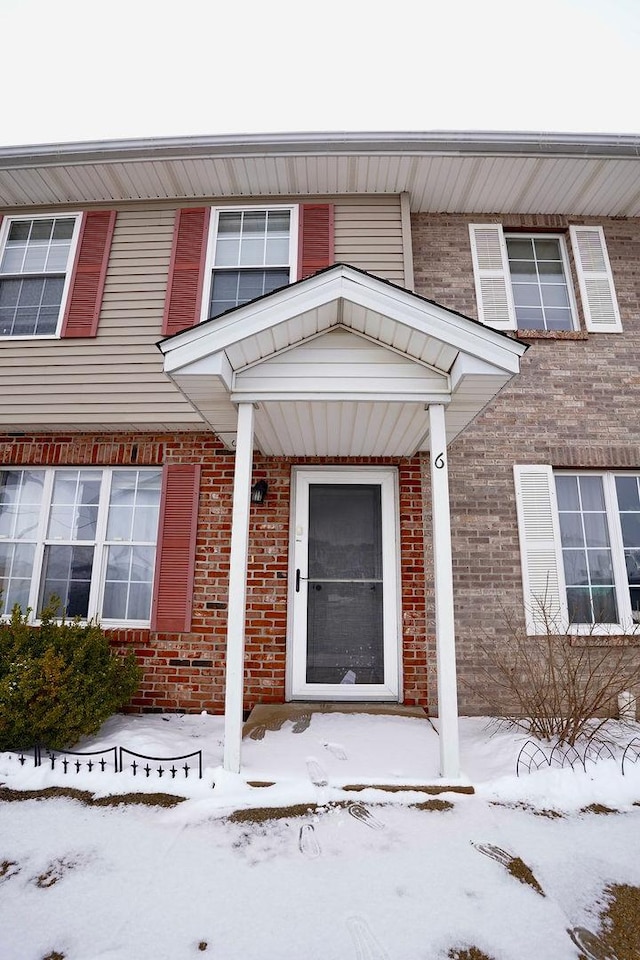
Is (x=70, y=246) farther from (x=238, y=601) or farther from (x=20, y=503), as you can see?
(x=238, y=601)

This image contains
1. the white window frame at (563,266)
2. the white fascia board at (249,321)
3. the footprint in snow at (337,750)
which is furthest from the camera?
the white window frame at (563,266)

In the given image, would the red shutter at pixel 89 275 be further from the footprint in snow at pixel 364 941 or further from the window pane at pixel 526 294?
the footprint in snow at pixel 364 941

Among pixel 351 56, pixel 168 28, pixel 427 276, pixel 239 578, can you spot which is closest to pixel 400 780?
pixel 239 578

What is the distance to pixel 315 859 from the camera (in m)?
2.32

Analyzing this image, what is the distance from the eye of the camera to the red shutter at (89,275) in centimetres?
498

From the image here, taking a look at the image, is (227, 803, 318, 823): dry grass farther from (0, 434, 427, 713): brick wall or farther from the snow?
(0, 434, 427, 713): brick wall

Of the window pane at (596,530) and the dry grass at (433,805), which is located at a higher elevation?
the window pane at (596,530)

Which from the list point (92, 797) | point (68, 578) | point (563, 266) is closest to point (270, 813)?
point (92, 797)

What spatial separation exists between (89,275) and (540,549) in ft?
17.3

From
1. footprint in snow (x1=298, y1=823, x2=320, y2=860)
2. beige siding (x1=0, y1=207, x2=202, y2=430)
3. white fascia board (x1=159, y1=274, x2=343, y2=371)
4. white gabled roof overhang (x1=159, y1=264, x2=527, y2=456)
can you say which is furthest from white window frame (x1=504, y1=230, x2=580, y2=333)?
footprint in snow (x1=298, y1=823, x2=320, y2=860)

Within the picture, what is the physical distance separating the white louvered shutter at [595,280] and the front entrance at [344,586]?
2.76 m

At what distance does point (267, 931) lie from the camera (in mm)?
1895

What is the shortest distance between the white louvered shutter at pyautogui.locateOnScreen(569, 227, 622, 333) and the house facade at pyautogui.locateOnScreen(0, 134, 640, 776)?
0.08 ft

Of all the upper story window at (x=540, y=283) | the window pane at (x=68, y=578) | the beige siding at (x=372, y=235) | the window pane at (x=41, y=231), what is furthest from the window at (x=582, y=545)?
the window pane at (x=41, y=231)
